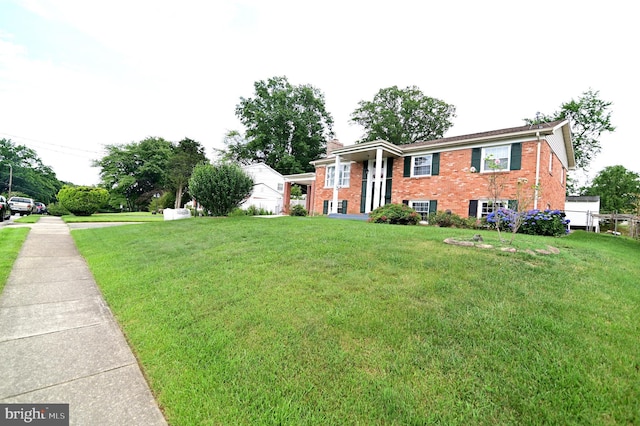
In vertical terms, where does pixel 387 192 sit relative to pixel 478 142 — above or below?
below

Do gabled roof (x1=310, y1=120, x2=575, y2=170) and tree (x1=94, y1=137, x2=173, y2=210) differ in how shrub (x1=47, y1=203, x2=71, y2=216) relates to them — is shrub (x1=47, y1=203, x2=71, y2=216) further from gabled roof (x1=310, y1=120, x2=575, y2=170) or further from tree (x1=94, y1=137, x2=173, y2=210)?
gabled roof (x1=310, y1=120, x2=575, y2=170)

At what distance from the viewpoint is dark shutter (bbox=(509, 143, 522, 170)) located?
1249 centimetres

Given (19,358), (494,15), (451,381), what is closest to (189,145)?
(494,15)

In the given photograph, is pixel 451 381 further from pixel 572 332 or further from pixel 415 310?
pixel 572 332

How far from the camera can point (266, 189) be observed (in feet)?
90.6

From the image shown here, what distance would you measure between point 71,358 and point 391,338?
300cm

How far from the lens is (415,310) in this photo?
2930mm

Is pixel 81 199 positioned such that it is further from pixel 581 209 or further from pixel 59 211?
pixel 581 209

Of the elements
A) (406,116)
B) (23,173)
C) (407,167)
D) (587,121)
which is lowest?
(407,167)

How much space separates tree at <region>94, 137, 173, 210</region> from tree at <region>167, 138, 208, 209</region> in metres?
5.20

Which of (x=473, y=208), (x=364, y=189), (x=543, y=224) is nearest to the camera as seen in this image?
(x=543, y=224)

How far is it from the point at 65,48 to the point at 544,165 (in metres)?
22.6

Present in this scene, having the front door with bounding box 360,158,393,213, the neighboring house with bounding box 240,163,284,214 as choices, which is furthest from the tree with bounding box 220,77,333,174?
the front door with bounding box 360,158,393,213

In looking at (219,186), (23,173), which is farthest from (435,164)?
(23,173)
